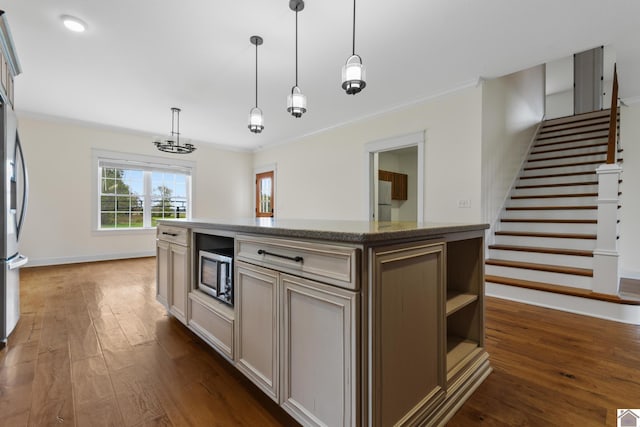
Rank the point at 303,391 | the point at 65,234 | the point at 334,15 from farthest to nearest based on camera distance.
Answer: the point at 65,234 < the point at 334,15 < the point at 303,391

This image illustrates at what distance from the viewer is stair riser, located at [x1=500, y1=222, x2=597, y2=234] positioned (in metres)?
3.49

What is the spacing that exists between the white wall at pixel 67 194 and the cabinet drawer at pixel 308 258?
543 centimetres

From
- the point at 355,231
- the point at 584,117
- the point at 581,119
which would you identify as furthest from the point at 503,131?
the point at 355,231

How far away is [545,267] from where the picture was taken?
317cm

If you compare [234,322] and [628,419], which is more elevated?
[234,322]

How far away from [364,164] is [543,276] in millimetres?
2864

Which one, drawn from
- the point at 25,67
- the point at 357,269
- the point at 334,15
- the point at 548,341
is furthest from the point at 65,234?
the point at 548,341

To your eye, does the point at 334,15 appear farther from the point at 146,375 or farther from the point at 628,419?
the point at 628,419

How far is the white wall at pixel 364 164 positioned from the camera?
144 inches

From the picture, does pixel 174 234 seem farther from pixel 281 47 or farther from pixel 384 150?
pixel 384 150

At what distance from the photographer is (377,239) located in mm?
986

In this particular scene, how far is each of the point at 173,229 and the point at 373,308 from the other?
6.62ft

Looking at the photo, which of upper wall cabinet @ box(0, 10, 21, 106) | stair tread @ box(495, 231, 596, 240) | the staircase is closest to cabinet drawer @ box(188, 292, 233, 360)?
upper wall cabinet @ box(0, 10, 21, 106)

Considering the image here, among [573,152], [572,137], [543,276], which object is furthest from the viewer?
[572,137]
